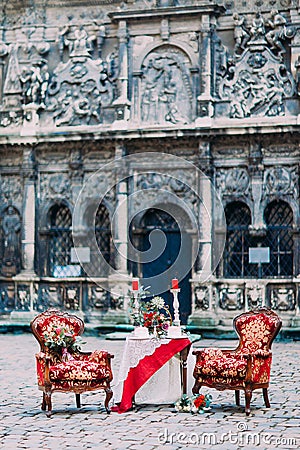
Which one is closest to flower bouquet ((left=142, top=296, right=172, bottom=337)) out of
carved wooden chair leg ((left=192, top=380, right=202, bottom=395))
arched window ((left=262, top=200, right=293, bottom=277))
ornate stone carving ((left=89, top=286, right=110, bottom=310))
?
carved wooden chair leg ((left=192, top=380, right=202, bottom=395))

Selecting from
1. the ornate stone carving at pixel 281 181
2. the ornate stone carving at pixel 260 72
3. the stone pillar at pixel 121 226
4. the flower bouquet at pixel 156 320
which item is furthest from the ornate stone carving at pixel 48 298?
the flower bouquet at pixel 156 320

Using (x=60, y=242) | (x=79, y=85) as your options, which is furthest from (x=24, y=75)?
(x=60, y=242)

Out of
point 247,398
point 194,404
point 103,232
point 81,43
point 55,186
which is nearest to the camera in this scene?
point 247,398

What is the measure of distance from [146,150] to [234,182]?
1.94 meters

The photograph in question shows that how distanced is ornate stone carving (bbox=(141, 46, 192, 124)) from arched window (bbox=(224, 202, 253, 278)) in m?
2.14

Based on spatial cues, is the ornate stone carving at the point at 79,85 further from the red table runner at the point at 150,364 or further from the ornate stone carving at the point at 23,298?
the red table runner at the point at 150,364

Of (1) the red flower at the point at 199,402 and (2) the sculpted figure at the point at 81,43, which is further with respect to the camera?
(2) the sculpted figure at the point at 81,43

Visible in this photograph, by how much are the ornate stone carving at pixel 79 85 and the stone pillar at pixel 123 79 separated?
12.5 inches

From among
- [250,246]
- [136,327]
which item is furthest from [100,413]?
[250,246]

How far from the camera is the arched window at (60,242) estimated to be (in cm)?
2006

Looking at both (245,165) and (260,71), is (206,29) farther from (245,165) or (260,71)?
(245,165)

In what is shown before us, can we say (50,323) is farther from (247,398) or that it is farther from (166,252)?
(166,252)

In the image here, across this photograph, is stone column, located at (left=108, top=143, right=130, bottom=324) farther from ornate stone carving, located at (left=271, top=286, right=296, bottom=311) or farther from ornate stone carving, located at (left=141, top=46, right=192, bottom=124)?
ornate stone carving, located at (left=271, top=286, right=296, bottom=311)

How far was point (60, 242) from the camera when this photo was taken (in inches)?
795
